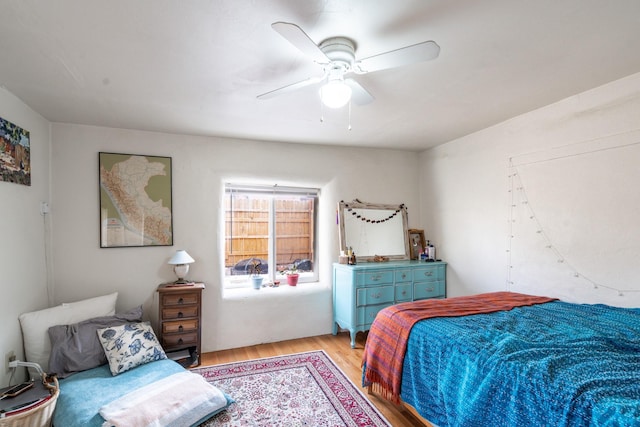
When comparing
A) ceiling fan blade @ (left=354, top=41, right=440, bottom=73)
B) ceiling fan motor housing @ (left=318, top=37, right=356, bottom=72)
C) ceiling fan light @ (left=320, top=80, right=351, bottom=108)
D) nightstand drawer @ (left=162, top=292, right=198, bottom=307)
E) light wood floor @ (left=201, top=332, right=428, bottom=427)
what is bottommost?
light wood floor @ (left=201, top=332, right=428, bottom=427)

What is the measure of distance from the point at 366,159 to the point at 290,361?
8.39ft

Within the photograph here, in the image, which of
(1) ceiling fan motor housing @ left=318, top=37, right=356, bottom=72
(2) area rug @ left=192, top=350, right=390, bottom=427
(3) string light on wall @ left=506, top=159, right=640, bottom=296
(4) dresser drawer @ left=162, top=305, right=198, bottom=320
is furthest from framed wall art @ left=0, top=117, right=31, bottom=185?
(3) string light on wall @ left=506, top=159, right=640, bottom=296

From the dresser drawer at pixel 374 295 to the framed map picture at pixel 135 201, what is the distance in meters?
2.12

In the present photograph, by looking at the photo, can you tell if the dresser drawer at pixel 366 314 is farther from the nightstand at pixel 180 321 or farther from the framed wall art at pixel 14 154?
the framed wall art at pixel 14 154

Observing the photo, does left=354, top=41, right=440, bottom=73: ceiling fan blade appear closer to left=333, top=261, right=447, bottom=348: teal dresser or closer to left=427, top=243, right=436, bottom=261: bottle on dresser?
left=333, top=261, right=447, bottom=348: teal dresser

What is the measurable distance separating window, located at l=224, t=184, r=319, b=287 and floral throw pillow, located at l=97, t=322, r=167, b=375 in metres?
1.14

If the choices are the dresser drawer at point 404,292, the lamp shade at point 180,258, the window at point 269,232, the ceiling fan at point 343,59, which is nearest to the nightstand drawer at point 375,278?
the dresser drawer at point 404,292

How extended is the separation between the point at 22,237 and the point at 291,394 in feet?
7.95

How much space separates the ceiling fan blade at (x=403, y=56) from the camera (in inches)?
56.2

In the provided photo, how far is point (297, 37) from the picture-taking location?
1.36 m

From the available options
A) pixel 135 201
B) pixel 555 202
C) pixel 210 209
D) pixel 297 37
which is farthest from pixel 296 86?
pixel 555 202

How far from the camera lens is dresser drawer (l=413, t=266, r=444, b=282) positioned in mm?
3809

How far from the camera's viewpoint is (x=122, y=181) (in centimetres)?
316

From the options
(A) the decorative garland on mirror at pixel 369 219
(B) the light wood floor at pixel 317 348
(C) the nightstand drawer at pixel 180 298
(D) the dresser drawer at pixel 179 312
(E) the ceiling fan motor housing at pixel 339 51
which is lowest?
(B) the light wood floor at pixel 317 348
